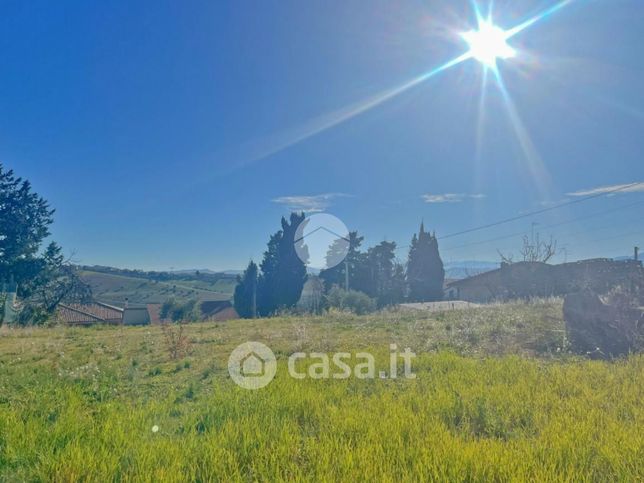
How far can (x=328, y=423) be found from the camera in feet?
11.3

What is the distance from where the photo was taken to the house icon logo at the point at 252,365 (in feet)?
16.5

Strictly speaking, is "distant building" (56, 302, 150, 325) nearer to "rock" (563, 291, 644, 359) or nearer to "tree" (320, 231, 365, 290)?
"tree" (320, 231, 365, 290)

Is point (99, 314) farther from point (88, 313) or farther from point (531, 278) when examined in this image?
point (531, 278)

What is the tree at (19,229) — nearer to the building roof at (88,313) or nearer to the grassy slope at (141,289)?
the building roof at (88,313)

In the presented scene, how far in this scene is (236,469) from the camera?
8.52 ft

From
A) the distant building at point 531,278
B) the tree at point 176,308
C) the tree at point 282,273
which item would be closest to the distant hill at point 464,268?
the distant building at point 531,278

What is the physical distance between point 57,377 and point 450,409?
5.32 metres

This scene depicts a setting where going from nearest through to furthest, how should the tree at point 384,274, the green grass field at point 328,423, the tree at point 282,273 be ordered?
the green grass field at point 328,423, the tree at point 282,273, the tree at point 384,274

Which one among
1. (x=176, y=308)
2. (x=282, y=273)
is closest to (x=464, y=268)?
(x=282, y=273)

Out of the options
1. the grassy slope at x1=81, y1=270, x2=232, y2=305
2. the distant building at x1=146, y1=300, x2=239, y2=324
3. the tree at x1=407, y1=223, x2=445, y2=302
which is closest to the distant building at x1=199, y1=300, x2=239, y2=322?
the distant building at x1=146, y1=300, x2=239, y2=324

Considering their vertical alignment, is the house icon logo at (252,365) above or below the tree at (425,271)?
below

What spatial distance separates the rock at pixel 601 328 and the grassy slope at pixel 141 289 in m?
47.3

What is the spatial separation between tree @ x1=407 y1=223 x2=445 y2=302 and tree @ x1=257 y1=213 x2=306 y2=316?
1361cm

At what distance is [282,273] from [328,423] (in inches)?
1194
